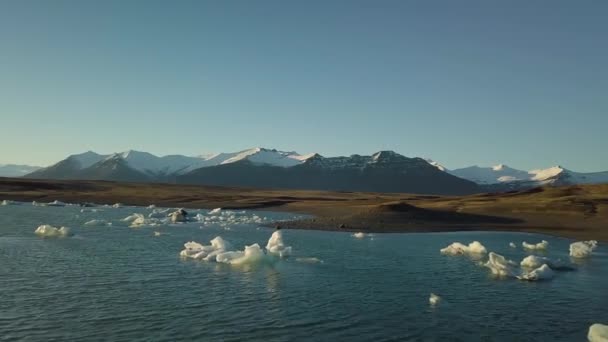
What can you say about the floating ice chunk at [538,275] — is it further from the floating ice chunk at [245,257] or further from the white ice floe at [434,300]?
the floating ice chunk at [245,257]

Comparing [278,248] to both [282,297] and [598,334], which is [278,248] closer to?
[282,297]

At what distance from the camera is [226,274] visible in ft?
84.2

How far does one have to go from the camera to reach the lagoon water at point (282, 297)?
16.8 m

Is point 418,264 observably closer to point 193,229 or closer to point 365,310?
point 365,310

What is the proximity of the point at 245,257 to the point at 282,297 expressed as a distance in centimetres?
738

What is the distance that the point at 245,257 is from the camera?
92.7ft

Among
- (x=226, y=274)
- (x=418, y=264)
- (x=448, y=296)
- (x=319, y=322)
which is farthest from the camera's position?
(x=418, y=264)

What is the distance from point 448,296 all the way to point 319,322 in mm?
6982

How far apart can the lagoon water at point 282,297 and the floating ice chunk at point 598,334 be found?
71 centimetres

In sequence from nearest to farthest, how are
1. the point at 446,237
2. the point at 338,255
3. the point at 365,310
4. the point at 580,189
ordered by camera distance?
the point at 365,310 → the point at 338,255 → the point at 446,237 → the point at 580,189

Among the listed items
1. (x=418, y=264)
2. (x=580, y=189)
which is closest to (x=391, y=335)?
(x=418, y=264)

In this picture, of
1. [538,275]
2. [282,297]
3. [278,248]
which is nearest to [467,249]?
[538,275]

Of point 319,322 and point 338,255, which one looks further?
point 338,255

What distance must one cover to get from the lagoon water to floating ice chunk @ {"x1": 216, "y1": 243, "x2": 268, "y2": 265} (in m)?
0.55
